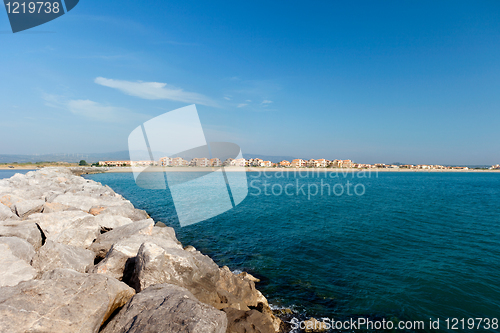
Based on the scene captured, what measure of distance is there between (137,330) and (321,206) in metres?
28.8

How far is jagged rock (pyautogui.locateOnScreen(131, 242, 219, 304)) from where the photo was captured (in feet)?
20.5

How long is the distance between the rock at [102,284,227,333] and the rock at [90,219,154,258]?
5.30m

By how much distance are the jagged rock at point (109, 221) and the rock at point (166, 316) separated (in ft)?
24.3

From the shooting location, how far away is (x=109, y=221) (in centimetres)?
1119

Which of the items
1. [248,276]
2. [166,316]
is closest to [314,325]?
[248,276]

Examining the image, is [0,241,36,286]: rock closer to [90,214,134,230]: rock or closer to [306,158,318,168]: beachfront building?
[90,214,134,230]: rock

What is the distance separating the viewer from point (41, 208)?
1259 centimetres

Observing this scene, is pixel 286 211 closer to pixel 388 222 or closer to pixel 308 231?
pixel 308 231

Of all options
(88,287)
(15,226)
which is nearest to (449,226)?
(88,287)

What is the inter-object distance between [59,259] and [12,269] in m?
1.11

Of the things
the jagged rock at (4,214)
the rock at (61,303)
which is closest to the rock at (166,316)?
the rock at (61,303)

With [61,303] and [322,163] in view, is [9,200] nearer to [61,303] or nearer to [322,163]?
[61,303]

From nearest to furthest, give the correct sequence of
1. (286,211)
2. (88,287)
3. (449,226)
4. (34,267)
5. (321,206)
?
1. (88,287)
2. (34,267)
3. (449,226)
4. (286,211)
5. (321,206)
